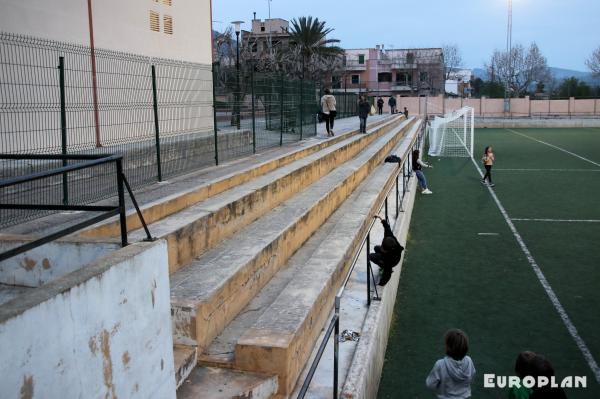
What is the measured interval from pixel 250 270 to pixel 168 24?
13588mm

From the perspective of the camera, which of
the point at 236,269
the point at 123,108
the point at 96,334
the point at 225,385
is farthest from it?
the point at 123,108

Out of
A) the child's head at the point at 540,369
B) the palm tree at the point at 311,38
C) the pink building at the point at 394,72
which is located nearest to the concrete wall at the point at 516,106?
the palm tree at the point at 311,38

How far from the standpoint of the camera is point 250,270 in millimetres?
5840

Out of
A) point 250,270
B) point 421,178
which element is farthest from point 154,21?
point 250,270

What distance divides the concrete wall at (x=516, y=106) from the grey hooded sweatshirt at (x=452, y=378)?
62.3 meters

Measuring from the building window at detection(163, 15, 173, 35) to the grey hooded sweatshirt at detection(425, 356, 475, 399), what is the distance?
14.9m

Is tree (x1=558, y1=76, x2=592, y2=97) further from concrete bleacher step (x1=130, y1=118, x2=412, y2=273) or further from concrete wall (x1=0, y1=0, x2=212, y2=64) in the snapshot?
concrete bleacher step (x1=130, y1=118, x2=412, y2=273)

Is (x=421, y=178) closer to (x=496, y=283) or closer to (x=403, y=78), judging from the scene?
(x=496, y=283)

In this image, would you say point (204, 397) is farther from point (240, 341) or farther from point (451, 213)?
point (451, 213)

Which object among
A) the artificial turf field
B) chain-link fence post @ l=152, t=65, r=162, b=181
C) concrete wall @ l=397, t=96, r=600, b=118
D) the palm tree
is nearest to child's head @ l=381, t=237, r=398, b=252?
the artificial turf field

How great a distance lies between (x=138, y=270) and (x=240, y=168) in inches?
284

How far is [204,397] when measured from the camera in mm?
4039

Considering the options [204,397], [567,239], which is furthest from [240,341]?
[567,239]

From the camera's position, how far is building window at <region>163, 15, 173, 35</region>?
56.6 feet
